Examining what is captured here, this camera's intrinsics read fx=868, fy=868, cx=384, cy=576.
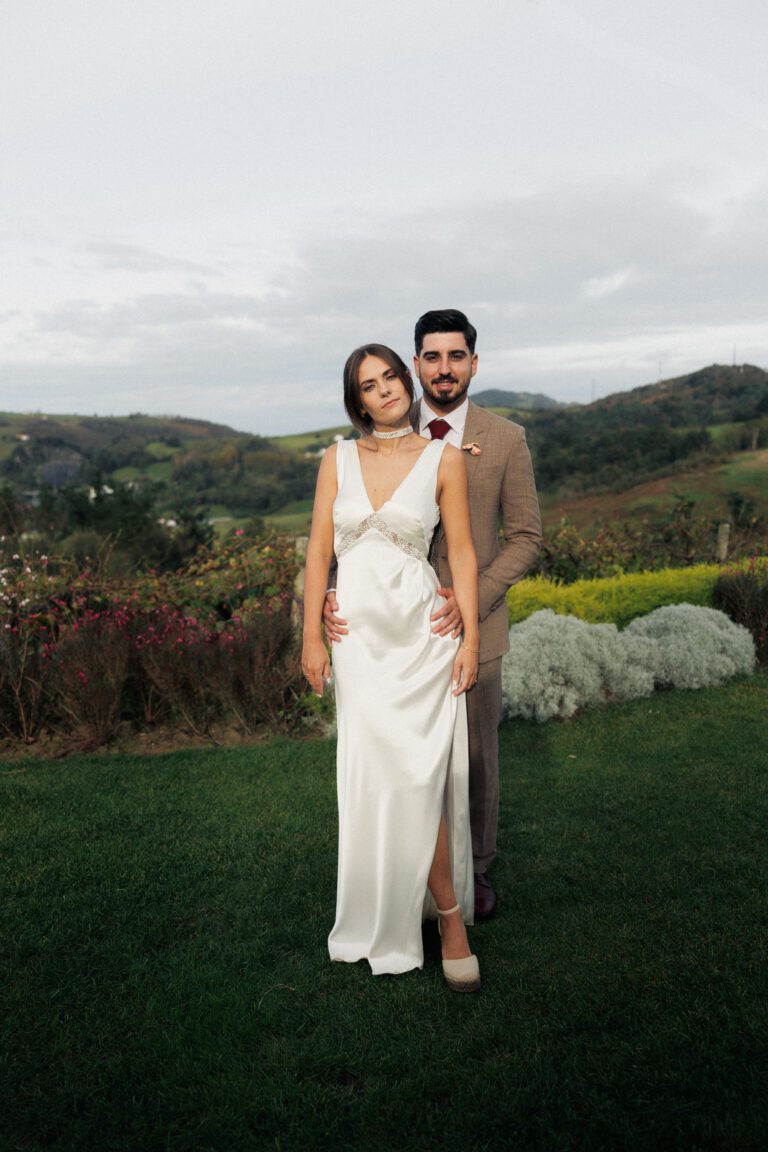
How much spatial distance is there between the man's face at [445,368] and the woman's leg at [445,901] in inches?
66.2

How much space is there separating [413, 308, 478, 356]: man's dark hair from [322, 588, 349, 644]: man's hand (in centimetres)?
112

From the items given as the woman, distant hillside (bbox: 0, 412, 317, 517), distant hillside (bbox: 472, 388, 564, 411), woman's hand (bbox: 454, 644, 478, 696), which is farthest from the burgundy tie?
distant hillside (bbox: 472, 388, 564, 411)

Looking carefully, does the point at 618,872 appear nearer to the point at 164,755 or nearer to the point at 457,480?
the point at 457,480

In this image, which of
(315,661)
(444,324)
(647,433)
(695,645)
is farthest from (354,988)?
(647,433)

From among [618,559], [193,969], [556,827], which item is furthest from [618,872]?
[618,559]

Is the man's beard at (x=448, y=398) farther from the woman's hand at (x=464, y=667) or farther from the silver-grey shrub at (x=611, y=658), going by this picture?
the silver-grey shrub at (x=611, y=658)

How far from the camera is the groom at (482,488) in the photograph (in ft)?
11.5

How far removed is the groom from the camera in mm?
3506

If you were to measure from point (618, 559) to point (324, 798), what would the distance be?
6.38 m

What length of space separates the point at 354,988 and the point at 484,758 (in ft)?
3.61

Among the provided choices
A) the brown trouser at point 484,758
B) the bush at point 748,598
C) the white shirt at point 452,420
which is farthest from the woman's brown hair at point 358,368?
the bush at point 748,598

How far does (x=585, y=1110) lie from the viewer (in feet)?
8.19

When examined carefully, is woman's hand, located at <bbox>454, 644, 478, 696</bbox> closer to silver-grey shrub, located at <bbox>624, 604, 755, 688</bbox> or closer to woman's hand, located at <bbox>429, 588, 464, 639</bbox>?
woman's hand, located at <bbox>429, 588, 464, 639</bbox>

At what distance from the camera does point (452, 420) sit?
12.1 ft
